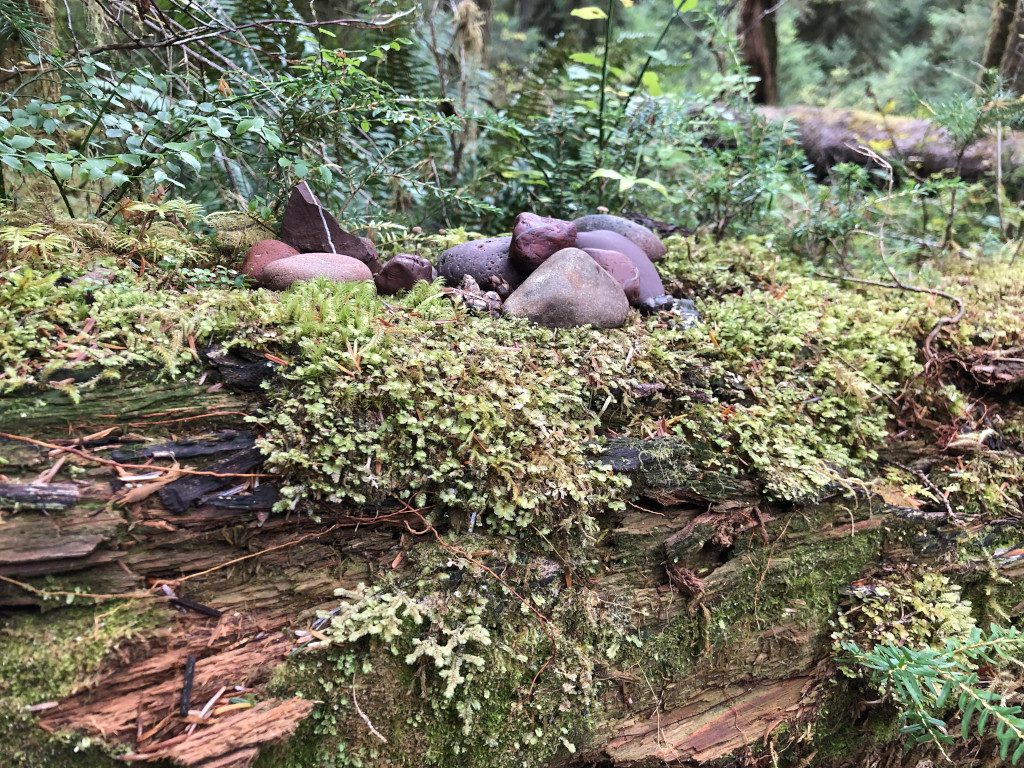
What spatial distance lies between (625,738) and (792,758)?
2.62ft

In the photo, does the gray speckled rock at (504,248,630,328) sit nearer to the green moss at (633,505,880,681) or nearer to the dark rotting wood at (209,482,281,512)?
the green moss at (633,505,880,681)

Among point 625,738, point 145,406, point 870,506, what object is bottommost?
point 625,738

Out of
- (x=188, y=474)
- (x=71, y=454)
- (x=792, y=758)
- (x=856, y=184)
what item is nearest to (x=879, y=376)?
(x=792, y=758)

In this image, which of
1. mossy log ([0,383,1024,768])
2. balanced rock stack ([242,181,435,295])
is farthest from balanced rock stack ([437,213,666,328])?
mossy log ([0,383,1024,768])

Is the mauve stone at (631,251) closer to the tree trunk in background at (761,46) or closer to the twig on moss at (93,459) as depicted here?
the twig on moss at (93,459)

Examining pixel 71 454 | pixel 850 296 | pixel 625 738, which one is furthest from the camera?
pixel 850 296

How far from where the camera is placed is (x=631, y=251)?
296 centimetres

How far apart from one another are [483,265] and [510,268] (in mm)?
123

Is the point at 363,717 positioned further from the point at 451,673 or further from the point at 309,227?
the point at 309,227

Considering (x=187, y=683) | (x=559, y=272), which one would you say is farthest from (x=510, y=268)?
(x=187, y=683)

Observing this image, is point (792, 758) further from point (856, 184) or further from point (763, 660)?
point (856, 184)

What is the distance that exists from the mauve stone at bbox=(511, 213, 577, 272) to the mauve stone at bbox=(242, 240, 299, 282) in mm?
949

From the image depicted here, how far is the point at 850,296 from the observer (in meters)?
3.25

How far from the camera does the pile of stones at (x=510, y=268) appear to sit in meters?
2.47
